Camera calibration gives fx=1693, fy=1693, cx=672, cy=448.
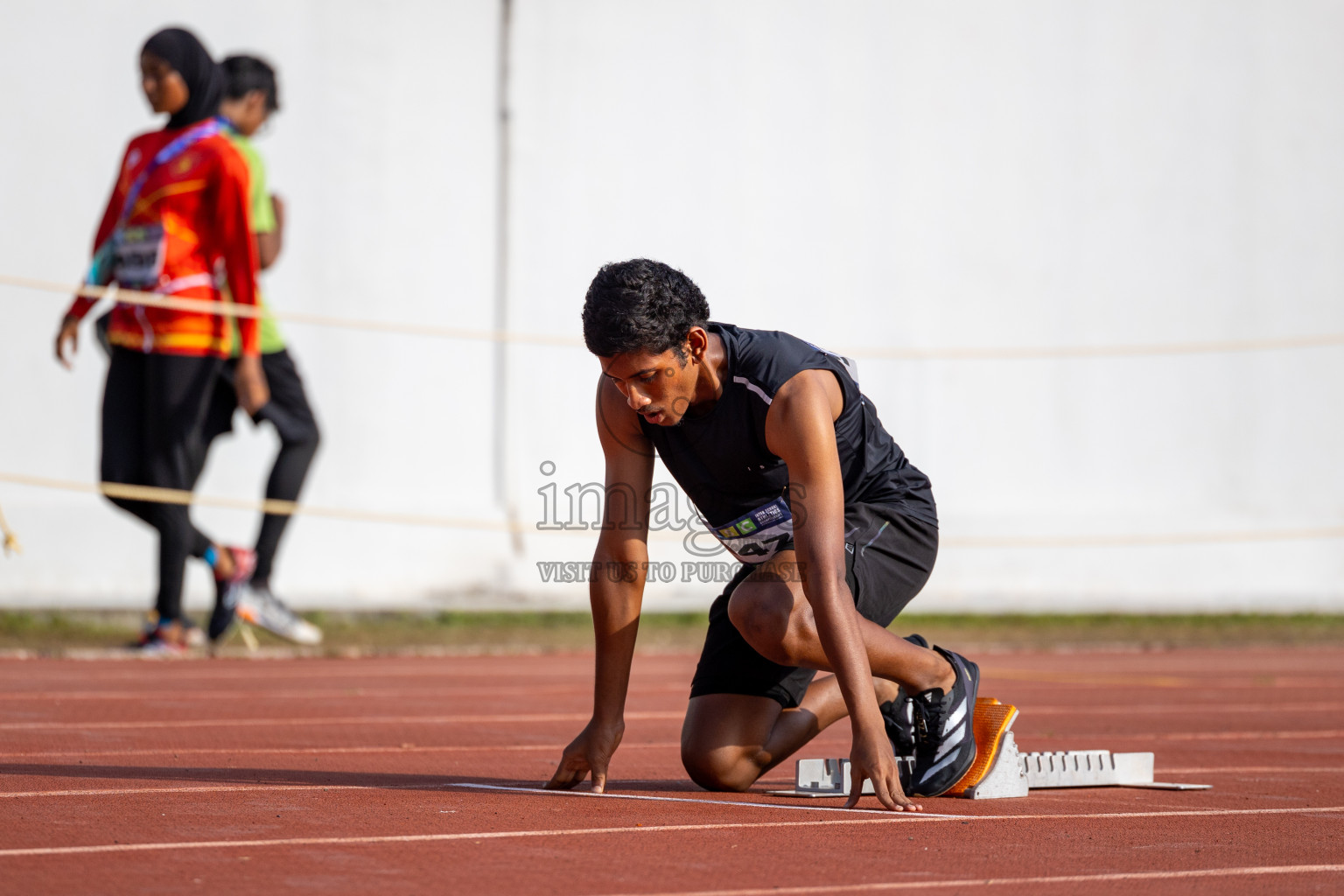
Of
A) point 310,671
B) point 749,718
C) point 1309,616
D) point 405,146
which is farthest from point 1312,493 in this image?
point 749,718

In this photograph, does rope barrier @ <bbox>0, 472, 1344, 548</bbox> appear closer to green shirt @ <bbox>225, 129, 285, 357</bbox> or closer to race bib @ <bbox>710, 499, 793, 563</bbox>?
green shirt @ <bbox>225, 129, 285, 357</bbox>

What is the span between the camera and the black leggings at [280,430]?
22.0 feet

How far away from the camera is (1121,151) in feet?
31.1

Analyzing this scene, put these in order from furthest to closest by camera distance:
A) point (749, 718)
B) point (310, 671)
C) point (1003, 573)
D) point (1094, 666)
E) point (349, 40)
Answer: point (1003, 573), point (349, 40), point (1094, 666), point (310, 671), point (749, 718)

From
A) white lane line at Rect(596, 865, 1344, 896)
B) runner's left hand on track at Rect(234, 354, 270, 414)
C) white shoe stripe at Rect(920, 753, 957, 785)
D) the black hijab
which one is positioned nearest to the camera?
white lane line at Rect(596, 865, 1344, 896)

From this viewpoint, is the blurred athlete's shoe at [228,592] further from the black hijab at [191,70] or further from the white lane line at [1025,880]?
the white lane line at [1025,880]

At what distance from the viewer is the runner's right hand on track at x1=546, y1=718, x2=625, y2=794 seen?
3.11 m

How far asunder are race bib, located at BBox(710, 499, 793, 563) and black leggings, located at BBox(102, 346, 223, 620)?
328 centimetres

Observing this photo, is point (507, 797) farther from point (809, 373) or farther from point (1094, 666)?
point (1094, 666)

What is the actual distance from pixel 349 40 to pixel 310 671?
148 inches

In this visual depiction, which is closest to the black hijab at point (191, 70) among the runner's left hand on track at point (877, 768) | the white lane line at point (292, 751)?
the white lane line at point (292, 751)

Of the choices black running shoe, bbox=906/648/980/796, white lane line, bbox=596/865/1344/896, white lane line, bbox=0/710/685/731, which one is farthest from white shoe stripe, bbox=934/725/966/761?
white lane line, bbox=0/710/685/731

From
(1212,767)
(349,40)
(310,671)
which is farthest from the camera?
(349,40)

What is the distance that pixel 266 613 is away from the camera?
670 cm
